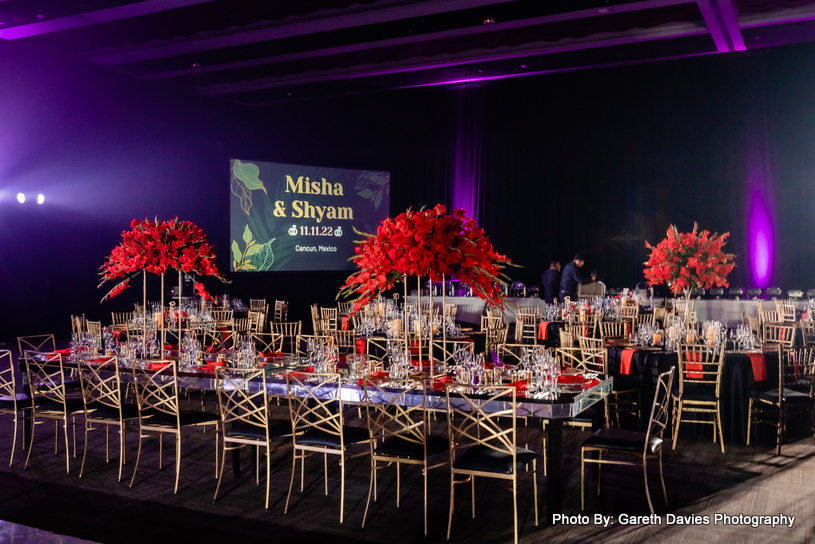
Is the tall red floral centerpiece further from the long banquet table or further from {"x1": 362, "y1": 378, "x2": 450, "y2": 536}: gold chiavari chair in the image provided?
{"x1": 362, "y1": 378, "x2": 450, "y2": 536}: gold chiavari chair

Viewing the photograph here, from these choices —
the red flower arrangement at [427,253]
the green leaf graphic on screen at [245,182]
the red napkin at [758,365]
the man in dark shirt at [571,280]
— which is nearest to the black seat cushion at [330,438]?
the red flower arrangement at [427,253]

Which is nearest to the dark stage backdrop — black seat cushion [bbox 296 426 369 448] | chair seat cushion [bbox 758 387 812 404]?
chair seat cushion [bbox 758 387 812 404]

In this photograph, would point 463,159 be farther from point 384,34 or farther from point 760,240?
point 760,240

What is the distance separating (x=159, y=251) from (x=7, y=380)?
17.7 feet

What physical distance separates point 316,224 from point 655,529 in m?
11.7

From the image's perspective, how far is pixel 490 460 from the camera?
3941mm

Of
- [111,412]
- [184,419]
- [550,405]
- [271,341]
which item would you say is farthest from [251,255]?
[550,405]

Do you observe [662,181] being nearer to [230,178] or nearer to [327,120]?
[327,120]

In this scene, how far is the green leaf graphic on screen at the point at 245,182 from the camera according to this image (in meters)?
13.8

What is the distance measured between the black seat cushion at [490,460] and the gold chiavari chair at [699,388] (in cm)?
239

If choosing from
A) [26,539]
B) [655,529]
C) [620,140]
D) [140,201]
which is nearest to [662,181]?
[620,140]

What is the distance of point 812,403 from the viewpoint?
5715mm

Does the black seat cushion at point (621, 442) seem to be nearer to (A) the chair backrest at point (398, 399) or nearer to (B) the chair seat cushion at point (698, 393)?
(A) the chair backrest at point (398, 399)

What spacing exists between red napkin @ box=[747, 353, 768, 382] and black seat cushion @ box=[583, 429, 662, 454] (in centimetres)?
219
